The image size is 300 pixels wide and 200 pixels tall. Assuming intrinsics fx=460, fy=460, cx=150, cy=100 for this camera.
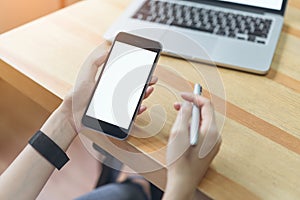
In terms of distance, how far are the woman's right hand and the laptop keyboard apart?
247 millimetres

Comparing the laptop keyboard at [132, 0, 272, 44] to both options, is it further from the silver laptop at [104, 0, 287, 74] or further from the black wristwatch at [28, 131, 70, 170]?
the black wristwatch at [28, 131, 70, 170]

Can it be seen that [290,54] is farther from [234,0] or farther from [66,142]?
[66,142]

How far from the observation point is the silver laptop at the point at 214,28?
0.80m

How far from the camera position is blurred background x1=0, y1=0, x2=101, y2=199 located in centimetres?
125

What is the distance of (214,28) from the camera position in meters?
0.85

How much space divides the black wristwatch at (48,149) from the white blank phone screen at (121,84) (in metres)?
0.08

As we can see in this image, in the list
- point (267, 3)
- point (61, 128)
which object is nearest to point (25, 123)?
point (61, 128)

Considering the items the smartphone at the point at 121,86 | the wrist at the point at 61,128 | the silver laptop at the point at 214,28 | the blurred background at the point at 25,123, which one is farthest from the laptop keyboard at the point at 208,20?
the blurred background at the point at 25,123

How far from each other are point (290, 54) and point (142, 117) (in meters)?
0.32

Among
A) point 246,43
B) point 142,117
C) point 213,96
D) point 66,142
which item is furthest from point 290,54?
point 66,142

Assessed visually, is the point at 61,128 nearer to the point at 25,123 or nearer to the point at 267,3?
the point at 267,3

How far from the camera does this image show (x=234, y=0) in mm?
879

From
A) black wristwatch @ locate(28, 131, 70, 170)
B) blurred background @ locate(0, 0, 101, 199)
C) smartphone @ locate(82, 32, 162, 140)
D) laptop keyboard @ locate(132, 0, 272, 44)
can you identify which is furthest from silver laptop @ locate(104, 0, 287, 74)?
blurred background @ locate(0, 0, 101, 199)

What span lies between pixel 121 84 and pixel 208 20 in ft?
0.87
